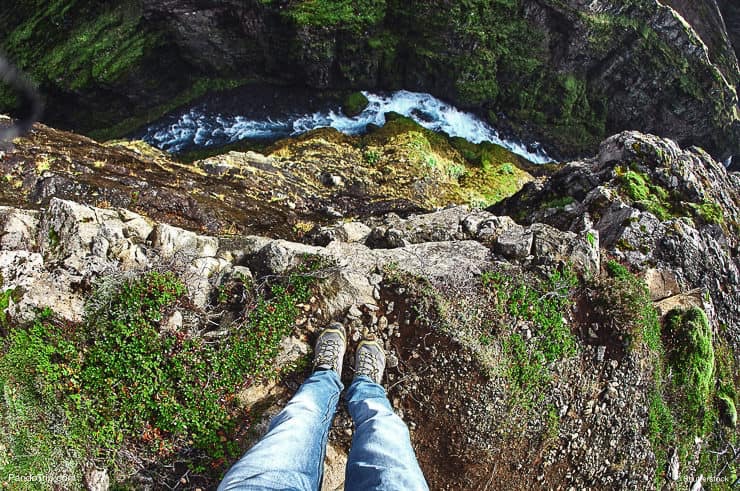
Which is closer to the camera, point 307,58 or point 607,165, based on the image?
point 607,165

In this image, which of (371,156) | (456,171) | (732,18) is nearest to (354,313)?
(371,156)

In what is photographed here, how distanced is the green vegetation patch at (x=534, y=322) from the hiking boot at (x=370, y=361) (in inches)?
77.4

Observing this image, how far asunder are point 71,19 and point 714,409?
26.4m

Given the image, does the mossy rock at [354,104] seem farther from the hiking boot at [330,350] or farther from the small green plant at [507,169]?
the hiking boot at [330,350]

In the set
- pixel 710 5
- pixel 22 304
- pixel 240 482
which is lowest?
pixel 22 304

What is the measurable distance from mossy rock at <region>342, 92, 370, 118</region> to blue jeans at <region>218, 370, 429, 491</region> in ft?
61.4

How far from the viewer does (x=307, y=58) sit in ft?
67.2

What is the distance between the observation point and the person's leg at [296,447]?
3.53m

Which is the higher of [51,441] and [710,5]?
[710,5]

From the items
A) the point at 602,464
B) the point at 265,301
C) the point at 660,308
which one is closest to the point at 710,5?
the point at 660,308

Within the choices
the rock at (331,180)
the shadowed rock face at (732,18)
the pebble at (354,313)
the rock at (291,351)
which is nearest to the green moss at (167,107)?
the rock at (331,180)

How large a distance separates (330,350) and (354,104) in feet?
60.1

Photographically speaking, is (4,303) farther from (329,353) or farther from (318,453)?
(318,453)

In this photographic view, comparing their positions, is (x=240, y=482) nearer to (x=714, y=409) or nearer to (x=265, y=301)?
(x=265, y=301)
